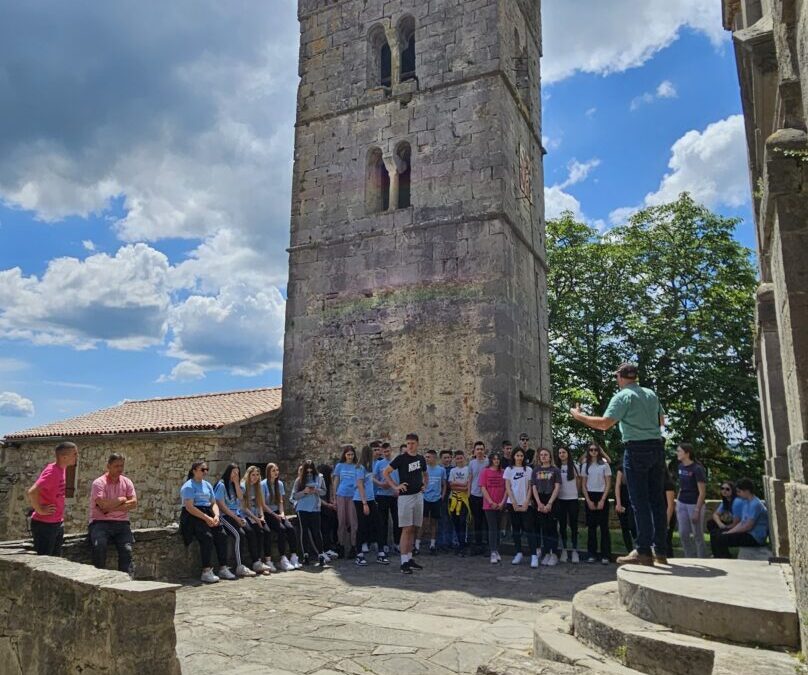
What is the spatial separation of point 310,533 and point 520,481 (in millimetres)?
3307

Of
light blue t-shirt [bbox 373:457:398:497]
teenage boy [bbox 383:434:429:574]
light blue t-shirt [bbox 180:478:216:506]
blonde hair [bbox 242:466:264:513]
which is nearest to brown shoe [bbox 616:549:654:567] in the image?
teenage boy [bbox 383:434:429:574]

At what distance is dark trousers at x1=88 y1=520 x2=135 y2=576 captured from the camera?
22.4 feet

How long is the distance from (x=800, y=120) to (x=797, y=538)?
8.64 feet

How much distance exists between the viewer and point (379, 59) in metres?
16.7

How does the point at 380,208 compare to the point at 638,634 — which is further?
the point at 380,208

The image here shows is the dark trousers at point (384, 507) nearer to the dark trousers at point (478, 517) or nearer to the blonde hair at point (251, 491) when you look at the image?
the dark trousers at point (478, 517)

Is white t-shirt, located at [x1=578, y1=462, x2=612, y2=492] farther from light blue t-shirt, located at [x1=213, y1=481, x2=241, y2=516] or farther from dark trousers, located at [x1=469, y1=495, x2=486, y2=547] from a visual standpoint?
light blue t-shirt, located at [x1=213, y1=481, x2=241, y2=516]

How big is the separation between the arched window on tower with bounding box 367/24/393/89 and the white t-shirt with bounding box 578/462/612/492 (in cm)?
1133

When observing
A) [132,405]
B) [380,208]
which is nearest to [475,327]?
[380,208]

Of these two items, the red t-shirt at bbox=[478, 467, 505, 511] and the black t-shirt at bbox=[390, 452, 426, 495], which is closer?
the black t-shirt at bbox=[390, 452, 426, 495]

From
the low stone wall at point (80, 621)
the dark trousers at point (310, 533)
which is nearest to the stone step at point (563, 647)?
the low stone wall at point (80, 621)

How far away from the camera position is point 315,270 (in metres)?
15.7

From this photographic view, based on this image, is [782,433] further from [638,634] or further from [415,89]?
[415,89]

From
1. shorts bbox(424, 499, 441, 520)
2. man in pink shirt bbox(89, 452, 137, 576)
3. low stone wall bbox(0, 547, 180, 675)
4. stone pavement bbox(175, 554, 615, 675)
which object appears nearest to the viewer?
low stone wall bbox(0, 547, 180, 675)
